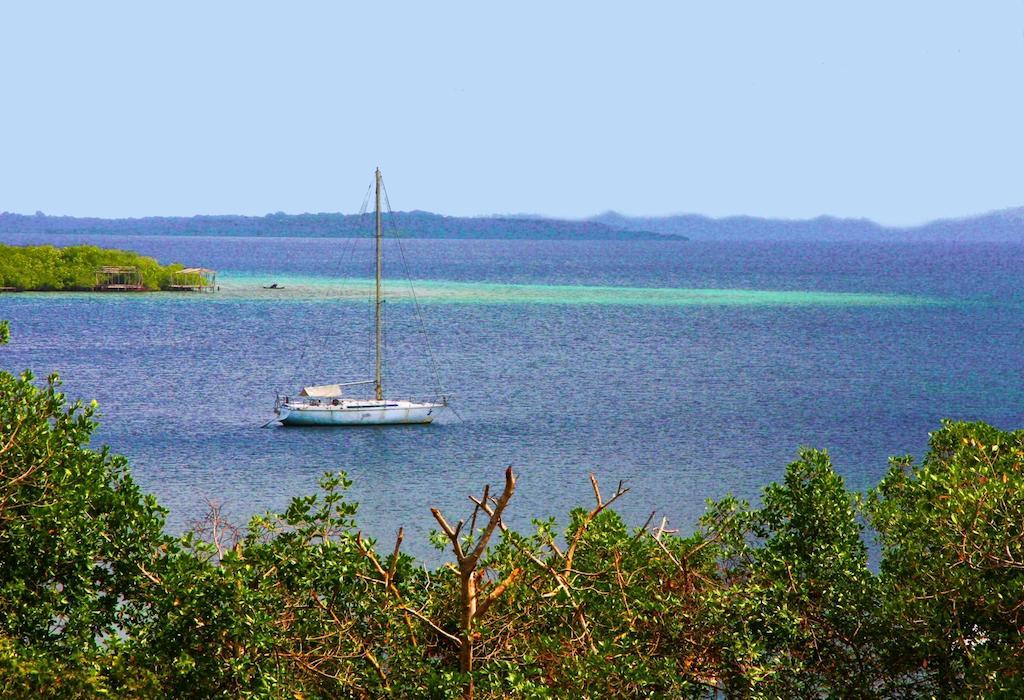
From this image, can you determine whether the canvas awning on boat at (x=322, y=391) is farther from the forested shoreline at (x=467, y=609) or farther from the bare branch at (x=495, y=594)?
the bare branch at (x=495, y=594)

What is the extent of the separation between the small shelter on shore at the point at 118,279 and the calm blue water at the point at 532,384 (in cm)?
588

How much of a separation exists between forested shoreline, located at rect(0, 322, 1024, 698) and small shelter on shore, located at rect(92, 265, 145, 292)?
120m

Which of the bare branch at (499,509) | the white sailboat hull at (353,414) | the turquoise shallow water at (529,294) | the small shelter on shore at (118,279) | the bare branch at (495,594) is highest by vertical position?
the bare branch at (499,509)

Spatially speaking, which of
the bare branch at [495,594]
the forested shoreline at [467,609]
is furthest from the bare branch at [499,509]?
the bare branch at [495,594]

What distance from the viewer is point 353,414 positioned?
2472 inches

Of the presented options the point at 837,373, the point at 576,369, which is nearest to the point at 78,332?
the point at 576,369

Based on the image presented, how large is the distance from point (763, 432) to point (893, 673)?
154ft

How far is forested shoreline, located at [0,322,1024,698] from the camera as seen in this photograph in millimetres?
14453

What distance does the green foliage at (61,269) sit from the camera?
129 metres

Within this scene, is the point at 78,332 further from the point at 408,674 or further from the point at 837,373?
the point at 408,674

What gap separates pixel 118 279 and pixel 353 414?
80.3 m

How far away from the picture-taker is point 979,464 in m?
17.8

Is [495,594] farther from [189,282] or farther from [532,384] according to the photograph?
[189,282]

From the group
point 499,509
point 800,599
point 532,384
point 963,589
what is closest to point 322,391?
point 532,384
